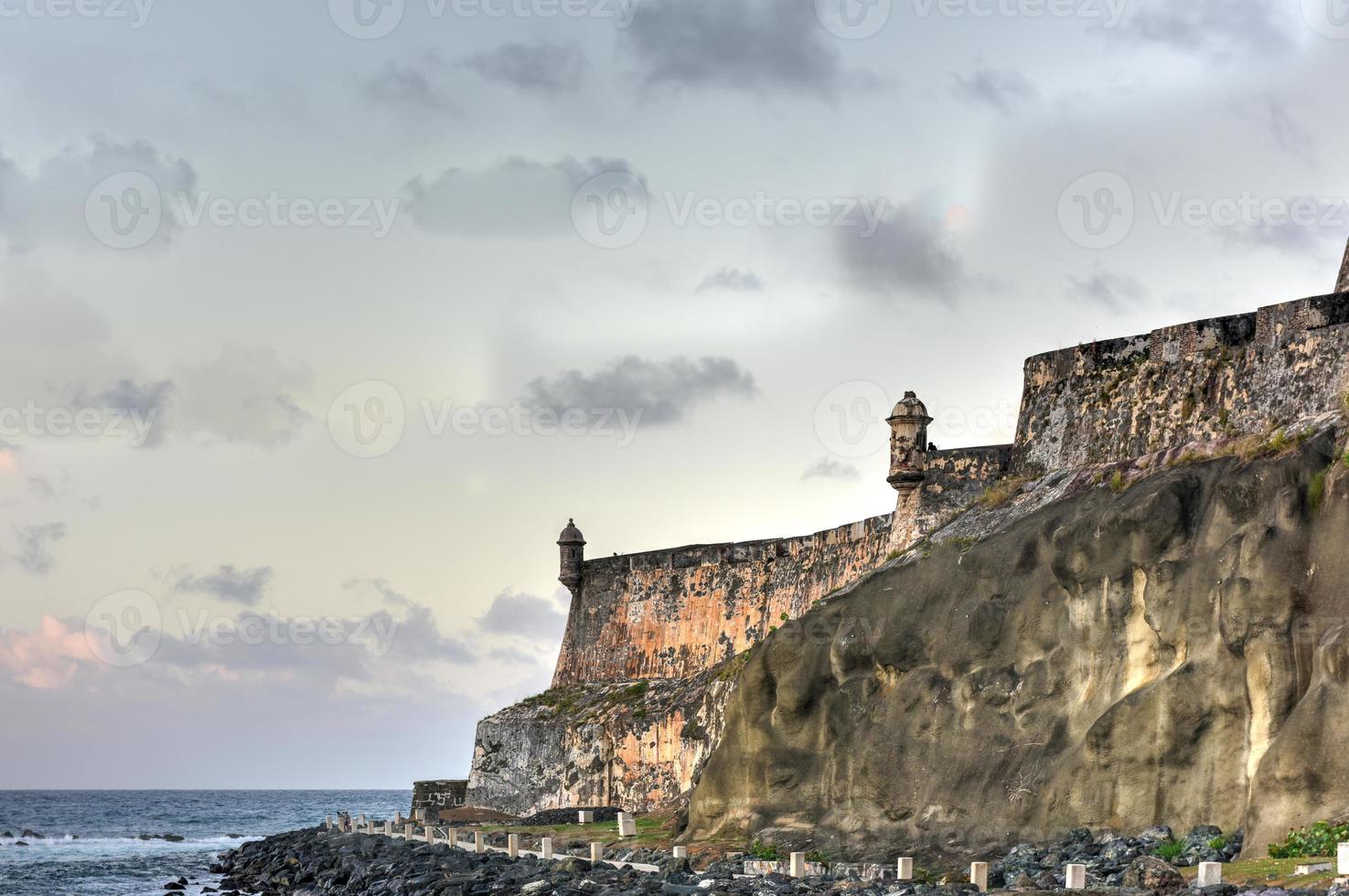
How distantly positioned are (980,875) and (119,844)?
65963 mm

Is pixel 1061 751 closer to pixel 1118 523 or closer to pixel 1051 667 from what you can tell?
pixel 1051 667

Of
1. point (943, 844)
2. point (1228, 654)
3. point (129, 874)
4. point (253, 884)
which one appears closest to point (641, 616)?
point (253, 884)

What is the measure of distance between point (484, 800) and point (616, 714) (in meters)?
7.03

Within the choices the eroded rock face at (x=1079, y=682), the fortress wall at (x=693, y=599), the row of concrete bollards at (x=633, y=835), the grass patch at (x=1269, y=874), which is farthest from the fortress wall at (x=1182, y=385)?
the fortress wall at (x=693, y=599)

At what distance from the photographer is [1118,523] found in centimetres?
2650

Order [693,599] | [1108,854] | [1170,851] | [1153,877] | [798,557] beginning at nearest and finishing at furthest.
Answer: [1153,877], [1170,851], [1108,854], [798,557], [693,599]

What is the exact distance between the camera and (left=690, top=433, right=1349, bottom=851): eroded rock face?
912 inches

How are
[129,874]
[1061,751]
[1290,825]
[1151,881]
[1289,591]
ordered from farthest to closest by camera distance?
[129,874] → [1061,751] → [1289,591] → [1290,825] → [1151,881]

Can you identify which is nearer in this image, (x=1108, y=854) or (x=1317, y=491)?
(x=1108, y=854)

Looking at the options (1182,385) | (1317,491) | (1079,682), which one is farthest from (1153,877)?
(1182,385)

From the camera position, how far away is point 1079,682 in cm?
2648

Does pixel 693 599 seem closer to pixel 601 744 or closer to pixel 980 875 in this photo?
pixel 601 744

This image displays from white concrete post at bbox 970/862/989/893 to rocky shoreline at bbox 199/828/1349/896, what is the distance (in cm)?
12

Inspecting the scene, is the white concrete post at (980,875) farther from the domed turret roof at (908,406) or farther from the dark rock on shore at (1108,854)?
the domed turret roof at (908,406)
